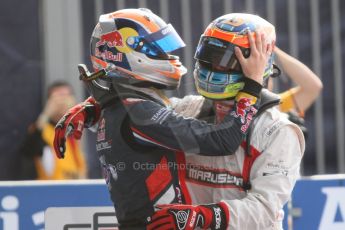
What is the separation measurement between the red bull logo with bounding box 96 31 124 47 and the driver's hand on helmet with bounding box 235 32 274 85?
18.7 inches

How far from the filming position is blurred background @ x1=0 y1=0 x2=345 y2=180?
24.1ft

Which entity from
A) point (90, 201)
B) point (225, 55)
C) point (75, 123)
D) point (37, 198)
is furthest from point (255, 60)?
point (37, 198)

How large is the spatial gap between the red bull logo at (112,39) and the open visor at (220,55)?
32 centimetres

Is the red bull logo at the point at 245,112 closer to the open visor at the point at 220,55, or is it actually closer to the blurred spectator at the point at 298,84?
the open visor at the point at 220,55

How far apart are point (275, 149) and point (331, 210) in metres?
1.78

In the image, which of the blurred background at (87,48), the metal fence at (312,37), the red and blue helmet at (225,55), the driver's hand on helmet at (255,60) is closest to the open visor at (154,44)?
the red and blue helmet at (225,55)

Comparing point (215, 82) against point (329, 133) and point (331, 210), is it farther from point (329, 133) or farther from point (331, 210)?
point (329, 133)

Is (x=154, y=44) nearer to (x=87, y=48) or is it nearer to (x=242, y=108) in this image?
(x=242, y=108)

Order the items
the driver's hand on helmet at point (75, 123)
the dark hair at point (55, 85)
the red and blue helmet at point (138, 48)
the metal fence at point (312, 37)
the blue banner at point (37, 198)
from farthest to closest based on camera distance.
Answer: the metal fence at point (312, 37) → the dark hair at point (55, 85) → the blue banner at point (37, 198) → the driver's hand on helmet at point (75, 123) → the red and blue helmet at point (138, 48)

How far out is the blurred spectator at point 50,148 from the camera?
6756 millimetres

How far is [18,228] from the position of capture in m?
5.44

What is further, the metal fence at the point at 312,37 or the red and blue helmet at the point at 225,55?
the metal fence at the point at 312,37

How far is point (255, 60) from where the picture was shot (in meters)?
3.82

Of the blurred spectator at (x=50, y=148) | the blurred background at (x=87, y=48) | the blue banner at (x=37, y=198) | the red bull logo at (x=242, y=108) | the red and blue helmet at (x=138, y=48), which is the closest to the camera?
the red bull logo at (x=242, y=108)
